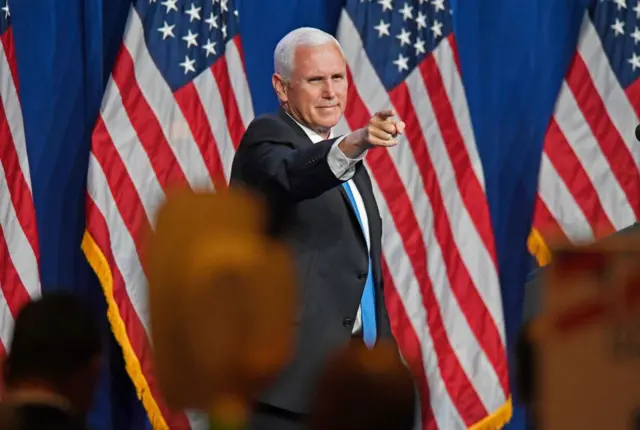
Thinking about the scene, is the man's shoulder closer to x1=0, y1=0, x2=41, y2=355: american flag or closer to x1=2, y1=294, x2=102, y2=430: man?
x1=0, y1=0, x2=41, y2=355: american flag

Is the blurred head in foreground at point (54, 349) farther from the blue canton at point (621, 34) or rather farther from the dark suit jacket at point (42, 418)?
the blue canton at point (621, 34)

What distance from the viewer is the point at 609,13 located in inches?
178

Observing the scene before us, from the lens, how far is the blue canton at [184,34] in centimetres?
416

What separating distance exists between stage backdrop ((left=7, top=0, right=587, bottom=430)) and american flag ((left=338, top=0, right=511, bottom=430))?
Answer: 0.18m

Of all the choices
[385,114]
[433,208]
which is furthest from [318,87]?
[433,208]

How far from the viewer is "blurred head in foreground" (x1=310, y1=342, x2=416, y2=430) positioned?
1.61 feet

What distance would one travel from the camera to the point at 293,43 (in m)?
2.88

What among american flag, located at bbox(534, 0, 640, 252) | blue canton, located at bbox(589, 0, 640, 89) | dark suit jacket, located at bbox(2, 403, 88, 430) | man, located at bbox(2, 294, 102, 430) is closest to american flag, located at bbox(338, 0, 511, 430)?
american flag, located at bbox(534, 0, 640, 252)

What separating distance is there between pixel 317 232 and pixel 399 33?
1.82 metres

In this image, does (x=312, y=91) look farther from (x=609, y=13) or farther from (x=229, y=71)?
(x=609, y=13)

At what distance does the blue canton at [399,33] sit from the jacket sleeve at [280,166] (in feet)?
5.42

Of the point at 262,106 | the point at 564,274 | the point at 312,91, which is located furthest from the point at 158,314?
the point at 262,106

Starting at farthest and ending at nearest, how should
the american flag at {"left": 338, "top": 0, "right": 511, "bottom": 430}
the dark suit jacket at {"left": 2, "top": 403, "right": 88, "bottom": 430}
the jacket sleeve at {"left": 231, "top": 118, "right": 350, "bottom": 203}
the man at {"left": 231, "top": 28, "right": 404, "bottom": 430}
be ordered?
the american flag at {"left": 338, "top": 0, "right": 511, "bottom": 430}, the man at {"left": 231, "top": 28, "right": 404, "bottom": 430}, the jacket sleeve at {"left": 231, "top": 118, "right": 350, "bottom": 203}, the dark suit jacket at {"left": 2, "top": 403, "right": 88, "bottom": 430}

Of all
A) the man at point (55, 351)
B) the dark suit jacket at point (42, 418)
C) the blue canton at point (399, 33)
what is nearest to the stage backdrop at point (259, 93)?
the blue canton at point (399, 33)
